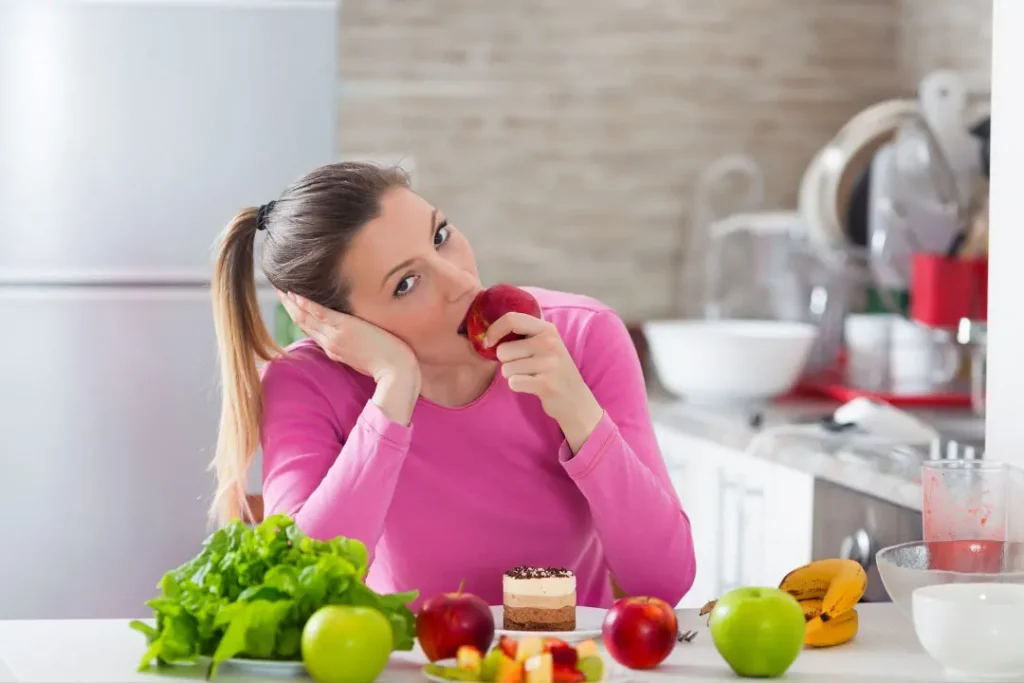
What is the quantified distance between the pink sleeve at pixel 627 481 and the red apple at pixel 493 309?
0.47 ft

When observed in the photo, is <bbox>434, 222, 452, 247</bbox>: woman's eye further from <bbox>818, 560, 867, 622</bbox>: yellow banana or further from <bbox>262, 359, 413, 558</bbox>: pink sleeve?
<bbox>818, 560, 867, 622</bbox>: yellow banana

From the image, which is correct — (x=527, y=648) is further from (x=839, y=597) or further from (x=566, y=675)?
(x=839, y=597)

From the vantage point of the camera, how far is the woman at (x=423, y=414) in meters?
1.69

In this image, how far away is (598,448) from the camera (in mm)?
1671

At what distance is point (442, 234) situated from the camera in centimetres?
173

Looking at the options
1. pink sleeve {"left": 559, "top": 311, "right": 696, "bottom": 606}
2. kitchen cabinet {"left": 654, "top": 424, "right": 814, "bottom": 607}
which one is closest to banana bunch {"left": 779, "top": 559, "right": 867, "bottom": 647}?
pink sleeve {"left": 559, "top": 311, "right": 696, "bottom": 606}

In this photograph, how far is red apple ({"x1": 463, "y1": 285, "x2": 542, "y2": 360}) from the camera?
5.40 feet

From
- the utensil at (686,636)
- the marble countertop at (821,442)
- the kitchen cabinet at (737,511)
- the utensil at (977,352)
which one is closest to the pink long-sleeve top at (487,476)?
the utensil at (686,636)

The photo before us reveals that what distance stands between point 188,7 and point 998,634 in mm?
2177

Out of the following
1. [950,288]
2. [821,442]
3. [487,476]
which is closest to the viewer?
[487,476]

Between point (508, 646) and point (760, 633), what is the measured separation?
219 millimetres

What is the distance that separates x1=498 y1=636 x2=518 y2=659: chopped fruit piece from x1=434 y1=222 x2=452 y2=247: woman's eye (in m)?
0.55

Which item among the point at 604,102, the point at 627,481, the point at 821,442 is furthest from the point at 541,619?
the point at 604,102

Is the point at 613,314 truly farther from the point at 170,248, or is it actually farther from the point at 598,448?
the point at 170,248
